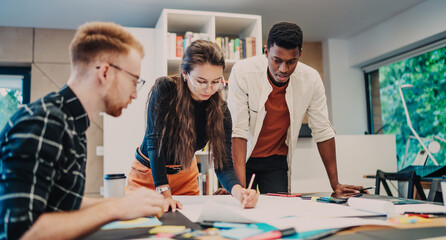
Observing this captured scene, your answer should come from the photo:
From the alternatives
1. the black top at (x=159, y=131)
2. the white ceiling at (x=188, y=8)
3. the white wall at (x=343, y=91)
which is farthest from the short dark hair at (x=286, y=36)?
the white wall at (x=343, y=91)

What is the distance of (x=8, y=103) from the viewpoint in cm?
447

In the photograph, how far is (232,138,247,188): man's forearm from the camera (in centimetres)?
175

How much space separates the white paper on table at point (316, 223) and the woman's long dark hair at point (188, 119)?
599 mm

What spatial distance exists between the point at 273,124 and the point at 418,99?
2.96 metres

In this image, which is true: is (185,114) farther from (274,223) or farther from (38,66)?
(38,66)

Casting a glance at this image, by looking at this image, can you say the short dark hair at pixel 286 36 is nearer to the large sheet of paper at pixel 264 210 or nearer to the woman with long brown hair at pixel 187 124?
the woman with long brown hair at pixel 187 124

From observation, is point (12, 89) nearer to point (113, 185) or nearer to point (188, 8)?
point (188, 8)

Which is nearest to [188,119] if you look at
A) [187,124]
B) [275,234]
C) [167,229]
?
[187,124]

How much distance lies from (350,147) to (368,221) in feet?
8.22

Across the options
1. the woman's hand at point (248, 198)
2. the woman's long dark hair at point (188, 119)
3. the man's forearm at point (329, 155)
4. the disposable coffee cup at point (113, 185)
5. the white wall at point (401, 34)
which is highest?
the white wall at point (401, 34)

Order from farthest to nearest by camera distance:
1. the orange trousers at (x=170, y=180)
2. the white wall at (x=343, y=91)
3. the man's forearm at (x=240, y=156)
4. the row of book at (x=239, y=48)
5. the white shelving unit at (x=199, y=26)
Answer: the white wall at (x=343, y=91) → the row of book at (x=239, y=48) → the white shelving unit at (x=199, y=26) → the man's forearm at (x=240, y=156) → the orange trousers at (x=170, y=180)

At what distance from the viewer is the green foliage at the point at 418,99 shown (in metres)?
3.97

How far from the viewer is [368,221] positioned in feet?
2.95

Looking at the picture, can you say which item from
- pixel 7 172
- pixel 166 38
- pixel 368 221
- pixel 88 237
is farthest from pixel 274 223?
pixel 166 38
